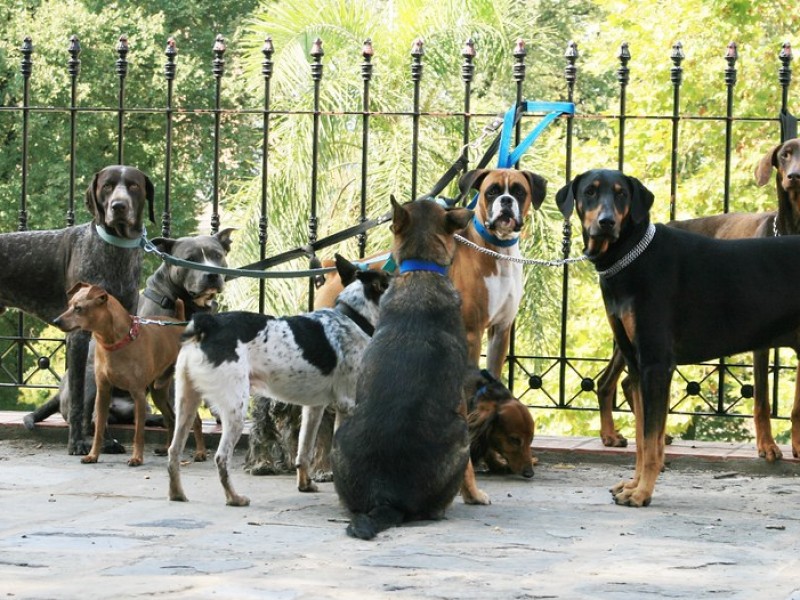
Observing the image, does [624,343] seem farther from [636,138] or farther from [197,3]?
[197,3]

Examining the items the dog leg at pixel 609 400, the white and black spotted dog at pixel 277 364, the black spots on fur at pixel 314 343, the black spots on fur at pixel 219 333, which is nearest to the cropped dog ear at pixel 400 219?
the white and black spotted dog at pixel 277 364

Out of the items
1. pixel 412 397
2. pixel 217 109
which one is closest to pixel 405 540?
pixel 412 397

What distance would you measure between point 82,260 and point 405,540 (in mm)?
3693

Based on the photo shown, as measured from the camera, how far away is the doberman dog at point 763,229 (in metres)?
7.93

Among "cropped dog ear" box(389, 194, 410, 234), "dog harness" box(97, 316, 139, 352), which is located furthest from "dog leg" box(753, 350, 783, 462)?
"dog harness" box(97, 316, 139, 352)

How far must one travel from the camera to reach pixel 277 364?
273 inches

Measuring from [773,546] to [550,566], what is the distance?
1257 millimetres

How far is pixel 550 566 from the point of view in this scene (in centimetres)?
529

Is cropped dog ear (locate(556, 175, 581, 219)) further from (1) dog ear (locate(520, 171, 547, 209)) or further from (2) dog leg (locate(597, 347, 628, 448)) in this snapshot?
(2) dog leg (locate(597, 347, 628, 448))

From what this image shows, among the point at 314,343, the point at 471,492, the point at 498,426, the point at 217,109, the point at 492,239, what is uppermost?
the point at 217,109

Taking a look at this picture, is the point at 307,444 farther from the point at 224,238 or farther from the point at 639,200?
the point at 639,200

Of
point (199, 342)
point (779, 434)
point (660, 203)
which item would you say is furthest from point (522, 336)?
point (199, 342)

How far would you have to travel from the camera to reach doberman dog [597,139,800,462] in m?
7.93

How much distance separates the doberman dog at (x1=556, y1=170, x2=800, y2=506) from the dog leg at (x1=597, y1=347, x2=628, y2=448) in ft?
4.18
